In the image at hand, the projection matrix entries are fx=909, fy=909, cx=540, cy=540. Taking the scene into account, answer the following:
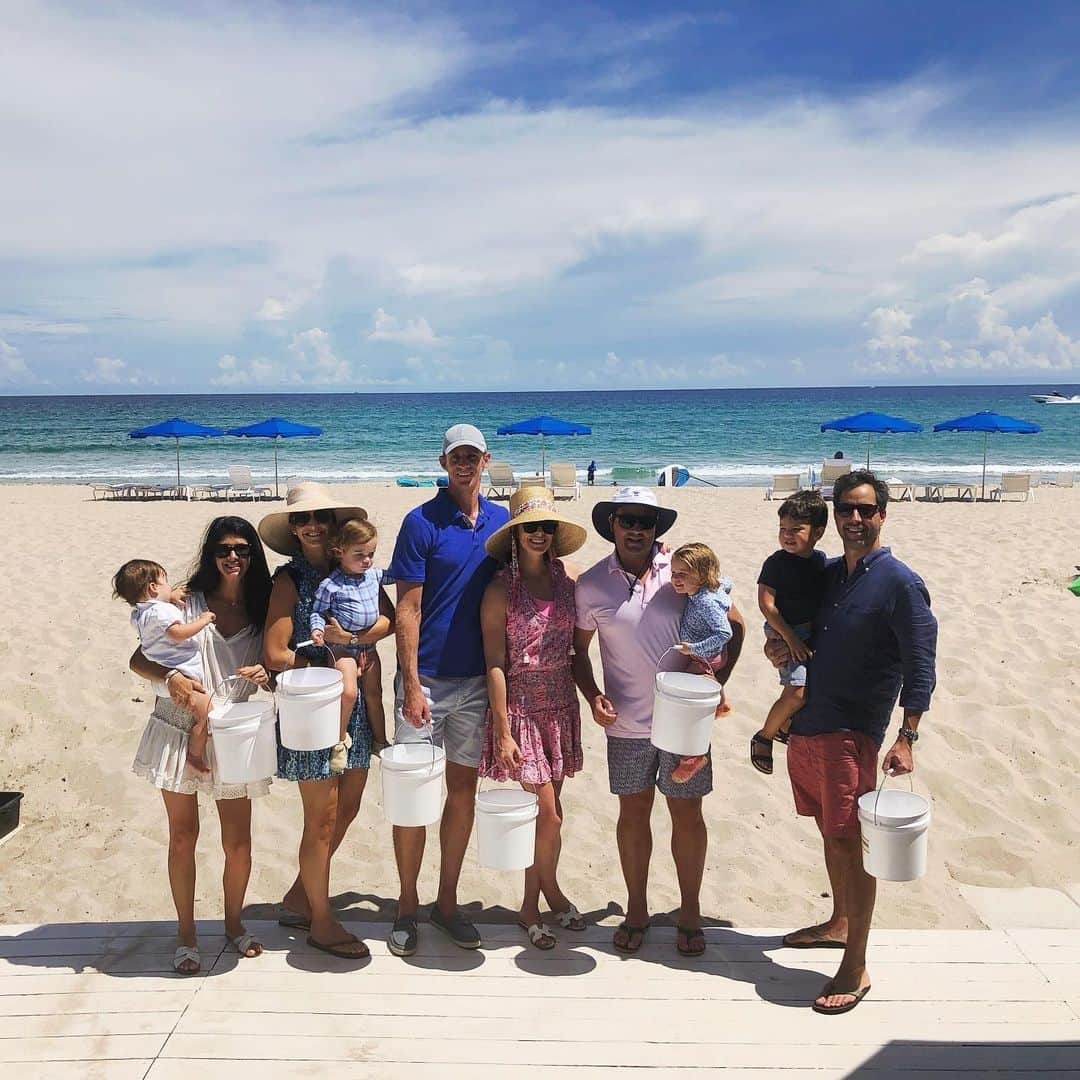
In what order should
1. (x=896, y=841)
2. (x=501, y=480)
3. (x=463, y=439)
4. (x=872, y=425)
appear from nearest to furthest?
(x=896, y=841) → (x=463, y=439) → (x=872, y=425) → (x=501, y=480)

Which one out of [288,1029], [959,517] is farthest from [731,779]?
[959,517]

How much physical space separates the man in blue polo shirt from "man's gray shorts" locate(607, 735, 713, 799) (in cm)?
50

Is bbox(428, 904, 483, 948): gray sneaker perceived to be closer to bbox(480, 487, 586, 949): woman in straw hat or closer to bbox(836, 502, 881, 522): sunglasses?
bbox(480, 487, 586, 949): woman in straw hat

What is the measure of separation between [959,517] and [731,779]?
10845mm

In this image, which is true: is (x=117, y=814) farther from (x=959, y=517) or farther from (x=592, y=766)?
(x=959, y=517)

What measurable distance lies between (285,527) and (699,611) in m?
1.55

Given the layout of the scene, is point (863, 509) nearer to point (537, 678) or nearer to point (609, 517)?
point (609, 517)

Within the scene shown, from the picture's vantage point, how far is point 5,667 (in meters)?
6.32

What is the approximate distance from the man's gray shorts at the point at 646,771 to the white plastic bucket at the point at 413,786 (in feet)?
2.02

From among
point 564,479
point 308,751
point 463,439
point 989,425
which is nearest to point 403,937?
point 308,751

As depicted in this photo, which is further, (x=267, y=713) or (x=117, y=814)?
(x=117, y=814)

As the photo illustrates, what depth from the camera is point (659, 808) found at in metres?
4.80

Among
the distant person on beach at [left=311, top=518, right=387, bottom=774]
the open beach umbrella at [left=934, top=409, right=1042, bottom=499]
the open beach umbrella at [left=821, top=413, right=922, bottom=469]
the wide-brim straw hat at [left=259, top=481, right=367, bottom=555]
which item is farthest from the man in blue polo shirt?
the open beach umbrella at [left=934, top=409, right=1042, bottom=499]

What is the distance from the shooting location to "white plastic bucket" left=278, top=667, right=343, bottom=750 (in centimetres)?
287
